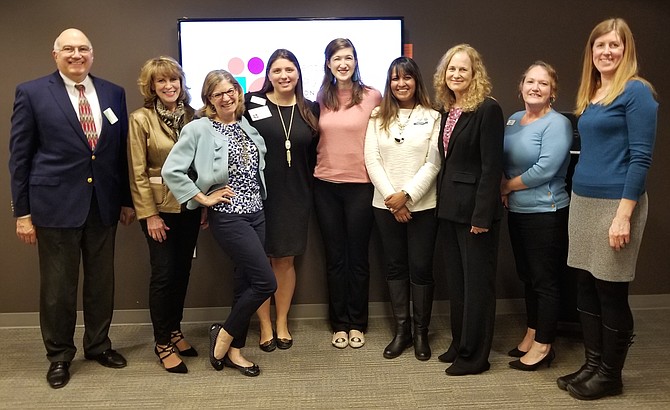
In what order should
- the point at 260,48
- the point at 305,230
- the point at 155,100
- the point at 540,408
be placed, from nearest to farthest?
the point at 540,408, the point at 155,100, the point at 305,230, the point at 260,48

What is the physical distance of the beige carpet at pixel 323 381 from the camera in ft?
8.39

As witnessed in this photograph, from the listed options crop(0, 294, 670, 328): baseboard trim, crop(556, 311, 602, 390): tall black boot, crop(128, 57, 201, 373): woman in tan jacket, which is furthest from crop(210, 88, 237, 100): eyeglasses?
crop(556, 311, 602, 390): tall black boot

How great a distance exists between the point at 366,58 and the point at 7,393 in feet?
9.09

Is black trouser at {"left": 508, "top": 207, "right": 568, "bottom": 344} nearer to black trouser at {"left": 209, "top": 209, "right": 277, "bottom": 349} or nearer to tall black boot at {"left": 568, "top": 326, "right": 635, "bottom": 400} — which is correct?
tall black boot at {"left": 568, "top": 326, "right": 635, "bottom": 400}

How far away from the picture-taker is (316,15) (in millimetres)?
3479

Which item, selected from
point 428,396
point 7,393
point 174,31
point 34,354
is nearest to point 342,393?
point 428,396

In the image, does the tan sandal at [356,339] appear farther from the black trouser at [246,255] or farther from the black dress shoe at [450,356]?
the black trouser at [246,255]

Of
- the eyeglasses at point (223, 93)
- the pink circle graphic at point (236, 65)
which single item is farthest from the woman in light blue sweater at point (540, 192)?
the pink circle graphic at point (236, 65)

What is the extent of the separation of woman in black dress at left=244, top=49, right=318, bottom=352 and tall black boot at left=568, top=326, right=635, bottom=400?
5.40 feet

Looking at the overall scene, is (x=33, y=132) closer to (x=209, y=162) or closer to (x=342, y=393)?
(x=209, y=162)

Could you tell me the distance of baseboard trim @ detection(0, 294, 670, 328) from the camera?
3643 millimetres

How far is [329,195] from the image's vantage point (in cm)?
317

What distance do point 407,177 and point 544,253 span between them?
0.82 metres

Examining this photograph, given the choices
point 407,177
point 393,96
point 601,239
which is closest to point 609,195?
point 601,239
